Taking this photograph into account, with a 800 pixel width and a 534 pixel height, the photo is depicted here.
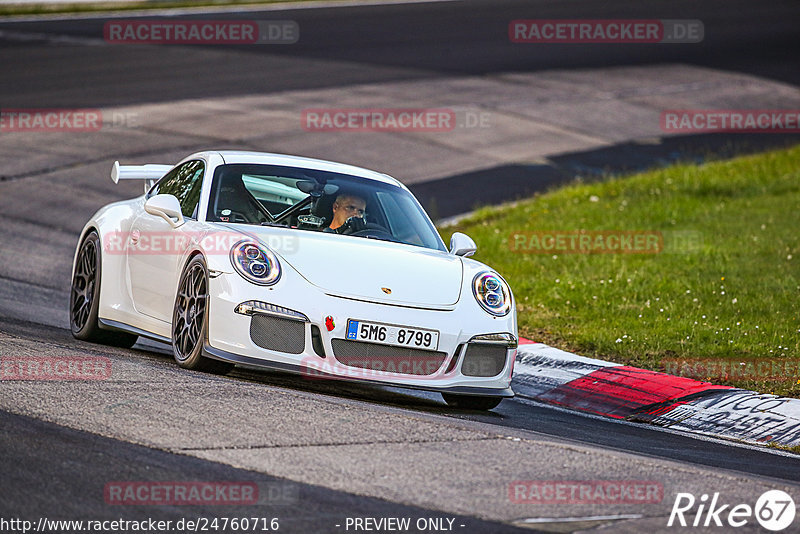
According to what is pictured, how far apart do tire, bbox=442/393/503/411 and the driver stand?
1275mm

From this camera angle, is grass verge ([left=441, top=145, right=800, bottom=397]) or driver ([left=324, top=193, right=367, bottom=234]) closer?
driver ([left=324, top=193, right=367, bottom=234])

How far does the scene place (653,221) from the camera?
48.1ft

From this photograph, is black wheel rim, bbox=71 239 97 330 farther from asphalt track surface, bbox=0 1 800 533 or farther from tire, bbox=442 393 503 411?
tire, bbox=442 393 503 411

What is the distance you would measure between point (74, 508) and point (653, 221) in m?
11.1

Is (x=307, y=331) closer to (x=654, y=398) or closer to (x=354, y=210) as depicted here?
(x=354, y=210)

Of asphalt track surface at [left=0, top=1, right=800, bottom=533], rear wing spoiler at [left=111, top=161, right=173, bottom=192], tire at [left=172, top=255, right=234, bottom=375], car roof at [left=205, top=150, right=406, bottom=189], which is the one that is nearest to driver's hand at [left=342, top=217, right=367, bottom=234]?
car roof at [left=205, top=150, right=406, bottom=189]

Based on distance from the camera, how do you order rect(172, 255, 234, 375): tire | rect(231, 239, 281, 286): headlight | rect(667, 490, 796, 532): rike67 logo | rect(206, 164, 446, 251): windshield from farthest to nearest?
rect(206, 164, 446, 251): windshield
rect(172, 255, 234, 375): tire
rect(231, 239, 281, 286): headlight
rect(667, 490, 796, 532): rike67 logo

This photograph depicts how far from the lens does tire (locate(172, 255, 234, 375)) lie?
7.18 m

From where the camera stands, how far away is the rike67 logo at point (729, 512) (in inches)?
192

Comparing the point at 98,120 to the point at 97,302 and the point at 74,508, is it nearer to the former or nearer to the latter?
the point at 97,302

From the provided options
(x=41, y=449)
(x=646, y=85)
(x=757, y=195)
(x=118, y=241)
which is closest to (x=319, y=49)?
(x=646, y=85)

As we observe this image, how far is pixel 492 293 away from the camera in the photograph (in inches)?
299

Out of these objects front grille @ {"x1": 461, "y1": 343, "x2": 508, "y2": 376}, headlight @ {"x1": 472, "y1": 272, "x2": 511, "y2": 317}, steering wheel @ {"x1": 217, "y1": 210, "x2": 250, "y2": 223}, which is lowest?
front grille @ {"x1": 461, "y1": 343, "x2": 508, "y2": 376}

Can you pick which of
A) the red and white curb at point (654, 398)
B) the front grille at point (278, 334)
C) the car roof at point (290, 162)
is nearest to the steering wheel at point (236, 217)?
the car roof at point (290, 162)
